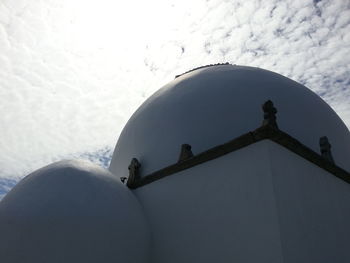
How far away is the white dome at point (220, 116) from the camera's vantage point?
7984 millimetres

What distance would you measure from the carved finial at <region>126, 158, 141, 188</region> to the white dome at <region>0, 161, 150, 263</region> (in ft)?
4.55

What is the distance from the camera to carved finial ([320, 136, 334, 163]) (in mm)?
7964

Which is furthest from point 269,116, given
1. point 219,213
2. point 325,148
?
point 325,148

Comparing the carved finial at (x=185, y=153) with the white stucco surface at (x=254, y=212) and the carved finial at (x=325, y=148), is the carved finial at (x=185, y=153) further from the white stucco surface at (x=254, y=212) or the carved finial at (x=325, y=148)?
the carved finial at (x=325, y=148)

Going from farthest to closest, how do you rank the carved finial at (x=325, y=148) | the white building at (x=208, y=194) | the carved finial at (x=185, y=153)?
the carved finial at (x=325, y=148) → the carved finial at (x=185, y=153) → the white building at (x=208, y=194)

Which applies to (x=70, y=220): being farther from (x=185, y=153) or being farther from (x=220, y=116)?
(x=220, y=116)

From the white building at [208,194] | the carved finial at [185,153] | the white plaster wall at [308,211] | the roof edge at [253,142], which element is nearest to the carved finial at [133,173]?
the white building at [208,194]

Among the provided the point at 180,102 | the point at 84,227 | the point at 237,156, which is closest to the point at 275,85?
the point at 180,102

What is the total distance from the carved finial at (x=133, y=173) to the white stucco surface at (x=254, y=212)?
131cm

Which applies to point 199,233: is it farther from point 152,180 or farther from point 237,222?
point 152,180

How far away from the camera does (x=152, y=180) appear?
835 centimetres

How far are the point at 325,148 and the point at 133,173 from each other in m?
4.96

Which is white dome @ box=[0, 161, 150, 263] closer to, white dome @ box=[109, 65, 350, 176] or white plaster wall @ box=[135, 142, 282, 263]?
white plaster wall @ box=[135, 142, 282, 263]

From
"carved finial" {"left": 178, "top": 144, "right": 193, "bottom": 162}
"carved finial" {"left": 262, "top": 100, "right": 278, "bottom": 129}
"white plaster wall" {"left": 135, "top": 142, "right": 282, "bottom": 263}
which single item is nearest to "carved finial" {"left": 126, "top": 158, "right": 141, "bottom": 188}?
"white plaster wall" {"left": 135, "top": 142, "right": 282, "bottom": 263}
